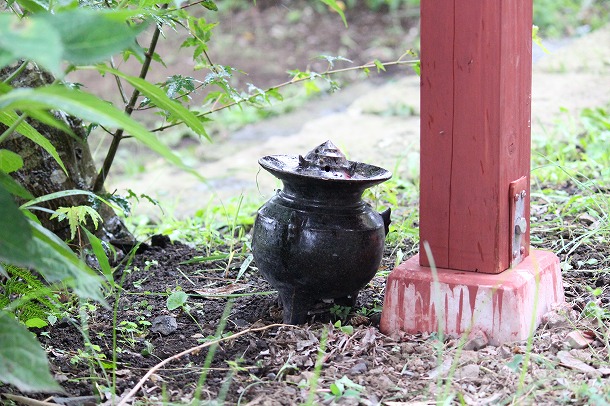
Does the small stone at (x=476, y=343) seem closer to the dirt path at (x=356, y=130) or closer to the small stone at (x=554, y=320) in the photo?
the small stone at (x=554, y=320)

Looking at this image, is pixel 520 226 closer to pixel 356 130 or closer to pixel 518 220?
pixel 518 220

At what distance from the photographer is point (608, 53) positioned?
5.79 metres

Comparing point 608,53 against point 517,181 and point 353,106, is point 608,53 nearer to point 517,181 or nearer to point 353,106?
point 353,106

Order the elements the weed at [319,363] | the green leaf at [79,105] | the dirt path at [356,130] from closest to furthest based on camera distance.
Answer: the green leaf at [79,105] → the weed at [319,363] → the dirt path at [356,130]

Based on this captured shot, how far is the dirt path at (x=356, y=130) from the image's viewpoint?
4191mm

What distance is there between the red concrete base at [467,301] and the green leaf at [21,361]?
0.93 metres

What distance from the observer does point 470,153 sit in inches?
78.0

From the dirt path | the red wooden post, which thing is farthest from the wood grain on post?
the dirt path

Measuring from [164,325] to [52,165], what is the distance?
29.8 inches

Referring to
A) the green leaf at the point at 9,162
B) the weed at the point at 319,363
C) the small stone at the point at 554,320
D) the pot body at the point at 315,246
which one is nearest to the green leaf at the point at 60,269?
the green leaf at the point at 9,162

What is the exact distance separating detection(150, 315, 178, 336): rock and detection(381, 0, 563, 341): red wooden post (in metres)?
0.57

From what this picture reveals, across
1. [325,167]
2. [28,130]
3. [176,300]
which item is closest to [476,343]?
[325,167]

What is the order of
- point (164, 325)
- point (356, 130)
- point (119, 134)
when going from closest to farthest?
point (164, 325), point (119, 134), point (356, 130)

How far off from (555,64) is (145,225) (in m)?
3.46
